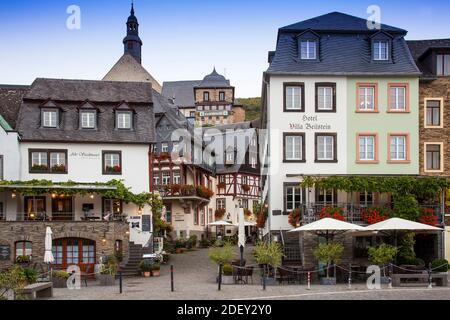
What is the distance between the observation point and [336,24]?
135 ft

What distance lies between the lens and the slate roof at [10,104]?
43.1 metres

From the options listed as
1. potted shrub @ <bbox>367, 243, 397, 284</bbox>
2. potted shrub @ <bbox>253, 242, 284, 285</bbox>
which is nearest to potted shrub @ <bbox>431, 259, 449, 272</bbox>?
potted shrub @ <bbox>367, 243, 397, 284</bbox>

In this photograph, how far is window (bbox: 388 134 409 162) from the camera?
39.4 meters

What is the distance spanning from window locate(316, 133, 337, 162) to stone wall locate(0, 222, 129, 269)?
35.5ft

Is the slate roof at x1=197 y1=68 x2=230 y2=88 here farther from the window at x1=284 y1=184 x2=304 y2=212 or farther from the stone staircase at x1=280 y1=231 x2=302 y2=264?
the stone staircase at x1=280 y1=231 x2=302 y2=264

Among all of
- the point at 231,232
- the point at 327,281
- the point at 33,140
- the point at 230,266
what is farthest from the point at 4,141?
the point at 231,232

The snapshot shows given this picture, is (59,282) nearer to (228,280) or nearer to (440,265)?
(228,280)

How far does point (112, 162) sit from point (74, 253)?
19.1 feet

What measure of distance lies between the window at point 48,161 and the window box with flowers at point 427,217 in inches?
733

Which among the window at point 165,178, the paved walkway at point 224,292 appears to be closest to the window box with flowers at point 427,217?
the paved walkway at point 224,292

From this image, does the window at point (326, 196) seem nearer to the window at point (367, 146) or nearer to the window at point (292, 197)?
the window at point (292, 197)

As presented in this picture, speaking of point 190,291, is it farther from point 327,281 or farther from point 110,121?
point 110,121

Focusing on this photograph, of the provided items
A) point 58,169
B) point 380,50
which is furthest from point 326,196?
point 58,169
